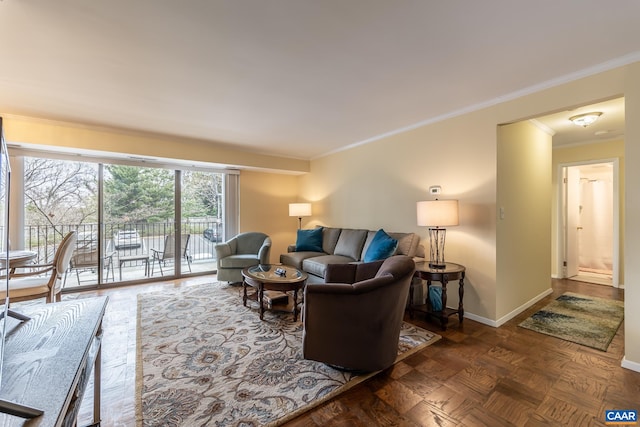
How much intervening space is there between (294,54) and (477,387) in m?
2.77

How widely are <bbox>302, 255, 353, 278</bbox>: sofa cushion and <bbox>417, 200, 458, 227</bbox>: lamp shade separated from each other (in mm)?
1445

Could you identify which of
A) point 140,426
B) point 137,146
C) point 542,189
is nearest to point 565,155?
point 542,189

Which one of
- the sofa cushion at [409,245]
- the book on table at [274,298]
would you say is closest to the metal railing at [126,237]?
the book on table at [274,298]

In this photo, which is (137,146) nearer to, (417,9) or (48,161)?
(48,161)

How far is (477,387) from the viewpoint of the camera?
6.02 feet

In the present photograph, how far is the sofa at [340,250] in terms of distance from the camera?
3.38 m

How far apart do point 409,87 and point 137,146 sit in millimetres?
3844

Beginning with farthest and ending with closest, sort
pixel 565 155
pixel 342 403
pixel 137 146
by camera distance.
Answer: pixel 565 155
pixel 137 146
pixel 342 403

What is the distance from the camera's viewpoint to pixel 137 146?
387 cm

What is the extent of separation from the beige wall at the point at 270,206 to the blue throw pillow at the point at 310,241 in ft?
3.84

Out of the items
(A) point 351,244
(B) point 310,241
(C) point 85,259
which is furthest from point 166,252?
(A) point 351,244

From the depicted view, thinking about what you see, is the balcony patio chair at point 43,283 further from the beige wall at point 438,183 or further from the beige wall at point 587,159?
the beige wall at point 587,159

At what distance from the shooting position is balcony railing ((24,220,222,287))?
12.6 feet

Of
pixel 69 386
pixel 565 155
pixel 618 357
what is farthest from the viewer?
pixel 565 155
